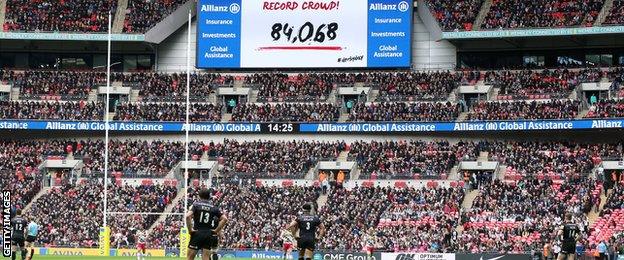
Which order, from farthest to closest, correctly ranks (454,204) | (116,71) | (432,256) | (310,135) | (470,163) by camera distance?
(116,71) < (310,135) < (470,163) < (454,204) < (432,256)

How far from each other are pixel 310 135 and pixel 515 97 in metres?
11.1

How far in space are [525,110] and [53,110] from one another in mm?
25636

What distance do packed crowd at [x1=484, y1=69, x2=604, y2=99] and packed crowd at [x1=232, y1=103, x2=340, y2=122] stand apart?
8.79 meters

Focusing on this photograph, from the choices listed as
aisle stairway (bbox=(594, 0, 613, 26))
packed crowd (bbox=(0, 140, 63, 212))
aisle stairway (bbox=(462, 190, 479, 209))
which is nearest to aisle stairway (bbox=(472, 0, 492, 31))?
aisle stairway (bbox=(594, 0, 613, 26))

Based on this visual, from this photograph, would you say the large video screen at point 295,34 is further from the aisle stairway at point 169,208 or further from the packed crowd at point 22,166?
the aisle stairway at point 169,208

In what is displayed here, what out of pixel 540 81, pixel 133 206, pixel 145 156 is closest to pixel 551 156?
pixel 540 81

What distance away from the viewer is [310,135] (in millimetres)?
67125

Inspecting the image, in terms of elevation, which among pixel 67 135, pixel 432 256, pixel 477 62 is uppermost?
pixel 477 62

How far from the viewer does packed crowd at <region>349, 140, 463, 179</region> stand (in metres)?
62.2

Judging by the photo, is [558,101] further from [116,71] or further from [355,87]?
[116,71]

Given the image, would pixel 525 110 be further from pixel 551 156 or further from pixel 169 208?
pixel 169 208

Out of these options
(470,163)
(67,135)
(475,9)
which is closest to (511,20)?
(475,9)

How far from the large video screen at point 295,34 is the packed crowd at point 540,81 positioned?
21.3ft

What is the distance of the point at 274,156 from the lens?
65.4 metres
